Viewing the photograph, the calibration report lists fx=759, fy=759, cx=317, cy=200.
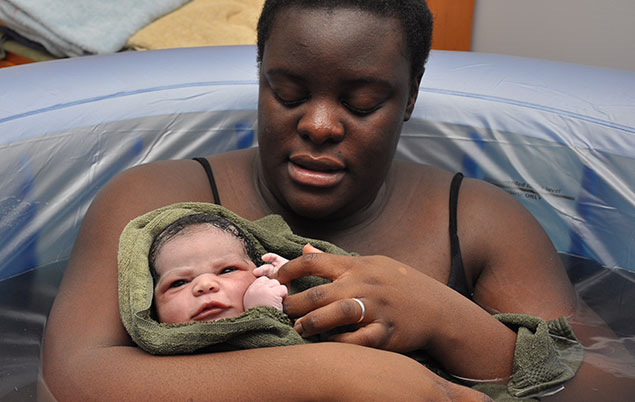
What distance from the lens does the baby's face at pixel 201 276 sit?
1230mm

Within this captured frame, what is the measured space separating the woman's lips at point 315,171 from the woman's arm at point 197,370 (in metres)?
0.35

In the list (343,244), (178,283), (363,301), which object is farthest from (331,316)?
(343,244)

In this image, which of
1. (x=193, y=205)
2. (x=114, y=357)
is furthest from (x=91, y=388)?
(x=193, y=205)

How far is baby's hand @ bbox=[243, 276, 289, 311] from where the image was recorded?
123 cm

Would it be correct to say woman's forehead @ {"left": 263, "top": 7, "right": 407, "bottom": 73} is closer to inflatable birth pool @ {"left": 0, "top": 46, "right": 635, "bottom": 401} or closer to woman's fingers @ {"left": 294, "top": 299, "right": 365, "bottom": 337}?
woman's fingers @ {"left": 294, "top": 299, "right": 365, "bottom": 337}

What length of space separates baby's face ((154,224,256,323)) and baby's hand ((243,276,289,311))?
0.02 meters

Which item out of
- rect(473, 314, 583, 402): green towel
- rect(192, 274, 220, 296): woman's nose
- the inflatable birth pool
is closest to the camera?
rect(192, 274, 220, 296): woman's nose

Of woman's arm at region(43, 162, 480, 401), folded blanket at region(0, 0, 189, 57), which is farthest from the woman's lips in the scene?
folded blanket at region(0, 0, 189, 57)

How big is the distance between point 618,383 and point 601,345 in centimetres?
12

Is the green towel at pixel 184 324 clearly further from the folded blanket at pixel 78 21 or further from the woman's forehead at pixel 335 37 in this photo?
the folded blanket at pixel 78 21

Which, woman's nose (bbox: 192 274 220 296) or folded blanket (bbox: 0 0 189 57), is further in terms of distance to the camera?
folded blanket (bbox: 0 0 189 57)

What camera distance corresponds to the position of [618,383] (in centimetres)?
139

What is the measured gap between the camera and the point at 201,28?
118 inches

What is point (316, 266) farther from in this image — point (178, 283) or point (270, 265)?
point (178, 283)
